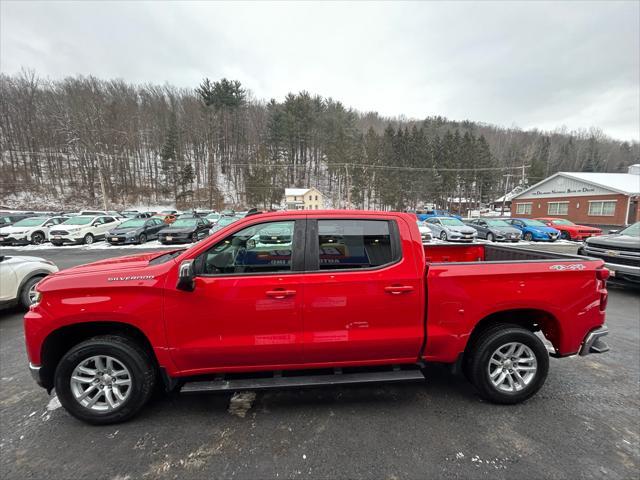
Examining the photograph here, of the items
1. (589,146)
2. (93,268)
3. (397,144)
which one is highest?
(589,146)

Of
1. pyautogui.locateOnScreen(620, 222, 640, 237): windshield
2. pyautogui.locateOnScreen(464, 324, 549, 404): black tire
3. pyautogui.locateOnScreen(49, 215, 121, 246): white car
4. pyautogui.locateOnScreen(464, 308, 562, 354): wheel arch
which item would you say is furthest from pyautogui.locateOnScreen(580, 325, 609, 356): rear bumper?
pyautogui.locateOnScreen(49, 215, 121, 246): white car

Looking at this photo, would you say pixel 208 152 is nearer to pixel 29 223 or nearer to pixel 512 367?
pixel 29 223

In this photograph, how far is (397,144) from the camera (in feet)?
178

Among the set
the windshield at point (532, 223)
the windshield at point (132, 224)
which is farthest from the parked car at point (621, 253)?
the windshield at point (132, 224)

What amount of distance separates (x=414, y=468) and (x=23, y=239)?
23.5 m

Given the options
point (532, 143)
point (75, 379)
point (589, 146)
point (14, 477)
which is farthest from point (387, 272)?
point (589, 146)

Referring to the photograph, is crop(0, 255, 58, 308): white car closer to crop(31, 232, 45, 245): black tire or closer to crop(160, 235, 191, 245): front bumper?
crop(160, 235, 191, 245): front bumper

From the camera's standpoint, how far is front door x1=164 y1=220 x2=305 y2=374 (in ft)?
8.27

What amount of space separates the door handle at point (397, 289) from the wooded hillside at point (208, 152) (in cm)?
4351

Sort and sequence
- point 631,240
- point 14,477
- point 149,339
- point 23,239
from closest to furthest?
point 14,477 → point 149,339 → point 631,240 → point 23,239

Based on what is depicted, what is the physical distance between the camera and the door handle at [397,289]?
2.63 m

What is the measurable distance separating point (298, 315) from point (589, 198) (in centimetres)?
4020

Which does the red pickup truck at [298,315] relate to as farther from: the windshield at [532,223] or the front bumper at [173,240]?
the windshield at [532,223]

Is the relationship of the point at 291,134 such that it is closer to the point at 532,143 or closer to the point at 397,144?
the point at 397,144
